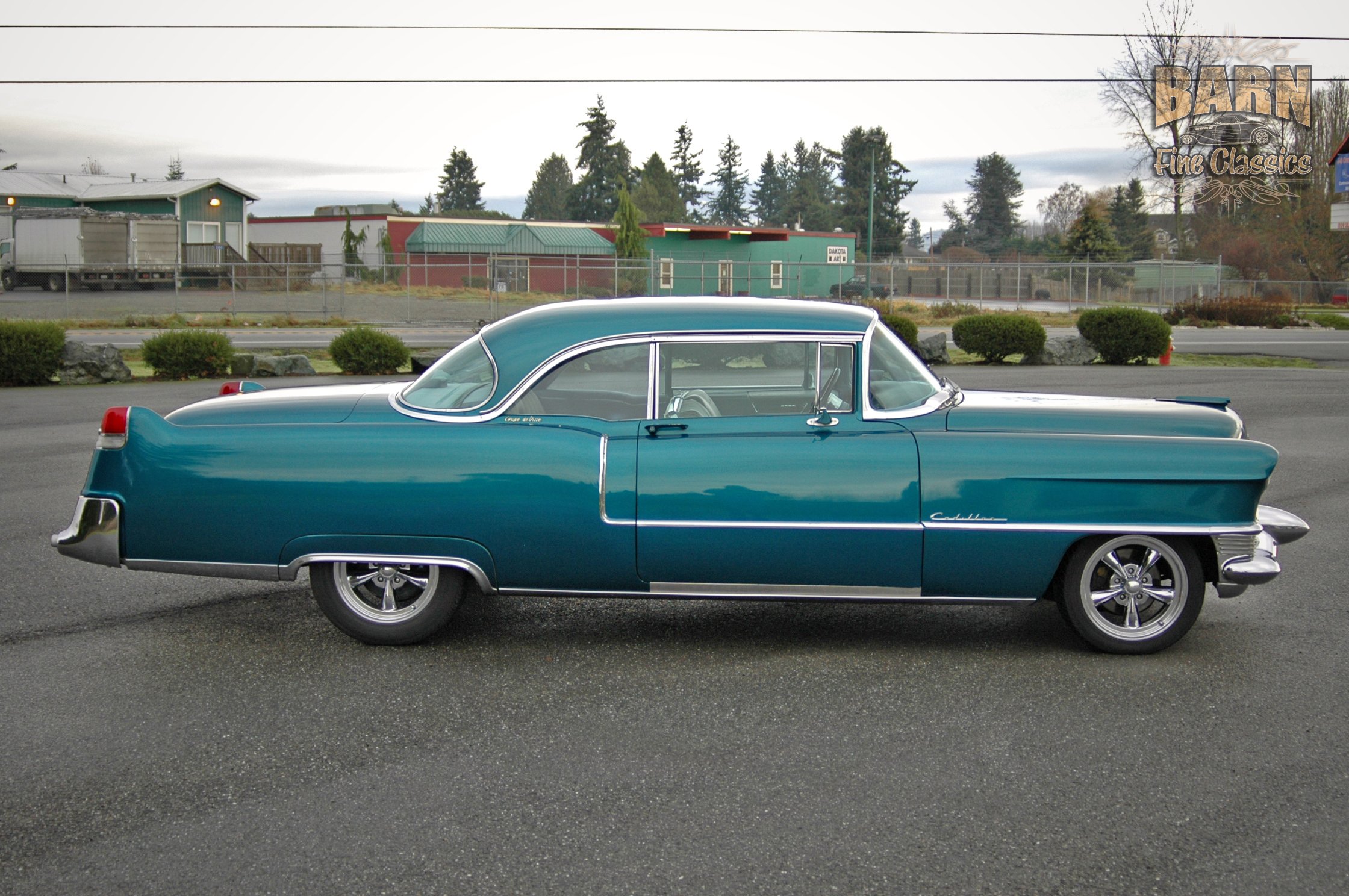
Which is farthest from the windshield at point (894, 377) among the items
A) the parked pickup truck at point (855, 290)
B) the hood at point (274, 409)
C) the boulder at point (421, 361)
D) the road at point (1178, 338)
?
the parked pickup truck at point (855, 290)

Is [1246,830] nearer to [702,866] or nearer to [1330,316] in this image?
[702,866]

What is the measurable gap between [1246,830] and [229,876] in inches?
119

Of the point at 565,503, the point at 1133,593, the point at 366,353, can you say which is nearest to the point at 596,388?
the point at 565,503

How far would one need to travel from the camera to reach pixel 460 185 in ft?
377

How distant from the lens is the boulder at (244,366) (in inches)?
771

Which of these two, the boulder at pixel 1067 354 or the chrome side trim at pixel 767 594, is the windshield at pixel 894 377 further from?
the boulder at pixel 1067 354

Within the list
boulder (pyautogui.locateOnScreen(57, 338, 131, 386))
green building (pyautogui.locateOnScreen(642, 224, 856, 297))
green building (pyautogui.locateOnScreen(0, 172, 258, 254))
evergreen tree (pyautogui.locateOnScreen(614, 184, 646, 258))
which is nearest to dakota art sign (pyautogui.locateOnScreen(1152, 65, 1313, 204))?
green building (pyautogui.locateOnScreen(642, 224, 856, 297))

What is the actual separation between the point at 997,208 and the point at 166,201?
82893 millimetres

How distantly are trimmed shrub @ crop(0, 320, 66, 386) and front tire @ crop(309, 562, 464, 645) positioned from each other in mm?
15212

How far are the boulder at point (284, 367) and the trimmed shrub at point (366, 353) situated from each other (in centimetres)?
51

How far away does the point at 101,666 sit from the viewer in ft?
16.5

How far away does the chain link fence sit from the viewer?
124ft

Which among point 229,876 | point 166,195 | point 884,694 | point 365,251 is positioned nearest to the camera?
point 229,876

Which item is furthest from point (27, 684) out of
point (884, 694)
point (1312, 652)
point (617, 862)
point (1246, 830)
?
point (1312, 652)
